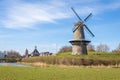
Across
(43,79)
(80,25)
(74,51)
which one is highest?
(80,25)

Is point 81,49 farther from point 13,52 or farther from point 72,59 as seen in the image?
point 13,52

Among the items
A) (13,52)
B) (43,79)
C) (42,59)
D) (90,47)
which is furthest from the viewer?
(13,52)

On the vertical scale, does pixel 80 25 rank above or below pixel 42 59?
above

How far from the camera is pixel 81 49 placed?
52.6m

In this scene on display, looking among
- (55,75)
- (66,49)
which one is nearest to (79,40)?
(55,75)

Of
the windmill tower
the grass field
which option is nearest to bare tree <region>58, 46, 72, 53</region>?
the windmill tower

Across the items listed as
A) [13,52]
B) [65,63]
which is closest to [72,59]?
[65,63]

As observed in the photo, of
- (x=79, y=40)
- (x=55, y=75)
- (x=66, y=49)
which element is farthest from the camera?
(x=66, y=49)

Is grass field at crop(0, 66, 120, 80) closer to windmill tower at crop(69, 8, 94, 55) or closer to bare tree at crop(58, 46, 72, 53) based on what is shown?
windmill tower at crop(69, 8, 94, 55)

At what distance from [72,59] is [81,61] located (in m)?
1.59

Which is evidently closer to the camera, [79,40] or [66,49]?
[79,40]

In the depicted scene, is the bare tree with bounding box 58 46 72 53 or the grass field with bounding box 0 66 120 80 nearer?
the grass field with bounding box 0 66 120 80

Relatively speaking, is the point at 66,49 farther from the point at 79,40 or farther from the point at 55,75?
the point at 55,75

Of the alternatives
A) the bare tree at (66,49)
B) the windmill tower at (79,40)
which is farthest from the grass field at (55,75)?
the bare tree at (66,49)
